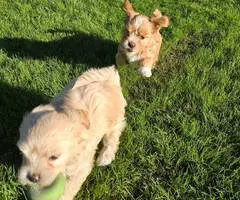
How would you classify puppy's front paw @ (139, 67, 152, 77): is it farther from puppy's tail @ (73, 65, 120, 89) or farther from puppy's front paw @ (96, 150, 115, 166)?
puppy's front paw @ (96, 150, 115, 166)

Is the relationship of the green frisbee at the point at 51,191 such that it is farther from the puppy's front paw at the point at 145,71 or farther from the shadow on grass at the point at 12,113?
the puppy's front paw at the point at 145,71

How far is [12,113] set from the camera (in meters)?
4.25

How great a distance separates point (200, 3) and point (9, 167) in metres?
4.78

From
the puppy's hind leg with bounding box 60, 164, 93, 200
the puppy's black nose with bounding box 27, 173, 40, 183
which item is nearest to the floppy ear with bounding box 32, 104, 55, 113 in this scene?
the puppy's black nose with bounding box 27, 173, 40, 183

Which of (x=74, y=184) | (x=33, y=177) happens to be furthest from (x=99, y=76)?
(x=33, y=177)

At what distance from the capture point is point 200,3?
714 cm

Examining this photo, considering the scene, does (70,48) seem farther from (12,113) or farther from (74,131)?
(74,131)

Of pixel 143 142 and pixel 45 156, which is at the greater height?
pixel 45 156

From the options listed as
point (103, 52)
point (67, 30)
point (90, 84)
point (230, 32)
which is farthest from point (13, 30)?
point (230, 32)

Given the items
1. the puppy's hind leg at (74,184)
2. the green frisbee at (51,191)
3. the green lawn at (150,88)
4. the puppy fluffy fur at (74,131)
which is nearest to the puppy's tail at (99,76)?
the puppy fluffy fur at (74,131)

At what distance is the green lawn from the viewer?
3.70m

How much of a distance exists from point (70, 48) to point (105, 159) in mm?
2147

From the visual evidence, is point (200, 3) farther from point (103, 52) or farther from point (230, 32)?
point (103, 52)

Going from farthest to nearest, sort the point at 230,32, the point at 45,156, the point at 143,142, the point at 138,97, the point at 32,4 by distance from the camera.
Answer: the point at 32,4 < the point at 230,32 < the point at 138,97 < the point at 143,142 < the point at 45,156
